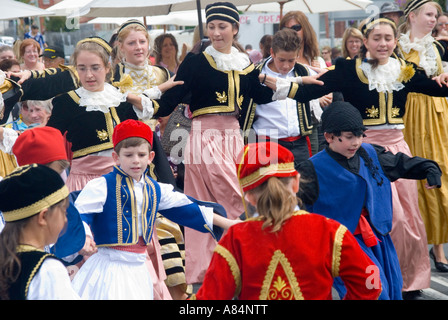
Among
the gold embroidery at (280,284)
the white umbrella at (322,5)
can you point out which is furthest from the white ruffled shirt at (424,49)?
the white umbrella at (322,5)

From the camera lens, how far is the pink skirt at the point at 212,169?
5.80m

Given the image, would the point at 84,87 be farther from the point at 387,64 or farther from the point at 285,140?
the point at 387,64

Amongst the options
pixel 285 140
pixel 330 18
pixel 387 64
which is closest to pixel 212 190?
pixel 285 140

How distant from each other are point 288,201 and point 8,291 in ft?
3.94

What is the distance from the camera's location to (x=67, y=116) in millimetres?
5379

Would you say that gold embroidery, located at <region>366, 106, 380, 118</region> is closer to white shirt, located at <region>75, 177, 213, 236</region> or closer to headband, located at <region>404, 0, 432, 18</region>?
headband, located at <region>404, 0, 432, 18</region>

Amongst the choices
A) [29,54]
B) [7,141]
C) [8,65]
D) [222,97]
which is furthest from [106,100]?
[29,54]

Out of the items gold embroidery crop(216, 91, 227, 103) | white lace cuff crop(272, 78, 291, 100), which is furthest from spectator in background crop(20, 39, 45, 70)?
white lace cuff crop(272, 78, 291, 100)

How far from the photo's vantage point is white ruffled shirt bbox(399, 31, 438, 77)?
629cm

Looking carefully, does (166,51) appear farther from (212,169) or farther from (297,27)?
(212,169)

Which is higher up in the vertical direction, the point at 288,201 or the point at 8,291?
the point at 288,201

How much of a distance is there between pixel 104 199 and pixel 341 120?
1.58m

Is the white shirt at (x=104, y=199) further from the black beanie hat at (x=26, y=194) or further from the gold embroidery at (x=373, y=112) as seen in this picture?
the gold embroidery at (x=373, y=112)

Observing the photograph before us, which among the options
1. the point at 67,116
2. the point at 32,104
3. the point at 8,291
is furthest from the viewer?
the point at 32,104
